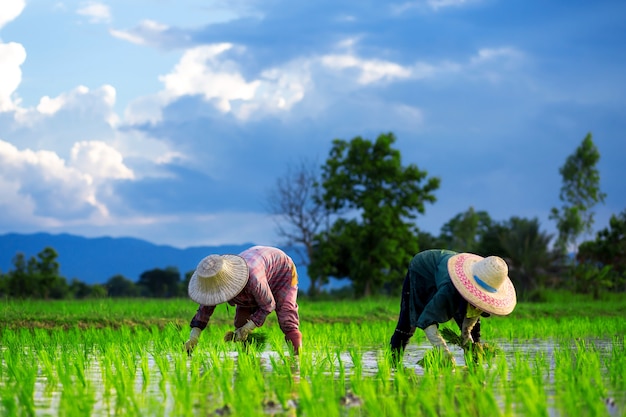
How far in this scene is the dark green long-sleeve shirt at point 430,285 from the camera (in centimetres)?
534

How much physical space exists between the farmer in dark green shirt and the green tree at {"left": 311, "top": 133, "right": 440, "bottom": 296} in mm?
23653

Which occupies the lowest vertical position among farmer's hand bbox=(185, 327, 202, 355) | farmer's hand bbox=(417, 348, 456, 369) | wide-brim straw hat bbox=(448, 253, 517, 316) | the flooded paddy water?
the flooded paddy water

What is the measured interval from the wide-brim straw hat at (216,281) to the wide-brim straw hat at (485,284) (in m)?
1.55

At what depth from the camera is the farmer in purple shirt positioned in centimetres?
579

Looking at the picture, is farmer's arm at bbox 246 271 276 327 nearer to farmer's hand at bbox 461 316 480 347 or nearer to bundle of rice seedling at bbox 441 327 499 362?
bundle of rice seedling at bbox 441 327 499 362

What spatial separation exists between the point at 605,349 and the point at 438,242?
3483 centimetres

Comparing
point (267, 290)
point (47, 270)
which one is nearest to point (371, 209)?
point (47, 270)

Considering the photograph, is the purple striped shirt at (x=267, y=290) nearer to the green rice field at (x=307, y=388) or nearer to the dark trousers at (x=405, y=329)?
the green rice field at (x=307, y=388)

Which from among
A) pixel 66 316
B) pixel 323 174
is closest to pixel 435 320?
pixel 66 316

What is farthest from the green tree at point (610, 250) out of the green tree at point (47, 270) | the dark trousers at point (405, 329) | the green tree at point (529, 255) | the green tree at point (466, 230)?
the dark trousers at point (405, 329)

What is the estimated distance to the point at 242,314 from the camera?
6605 millimetres

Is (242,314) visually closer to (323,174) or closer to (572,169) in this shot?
(323,174)

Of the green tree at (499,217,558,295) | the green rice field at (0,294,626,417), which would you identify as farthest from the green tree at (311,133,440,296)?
the green rice field at (0,294,626,417)

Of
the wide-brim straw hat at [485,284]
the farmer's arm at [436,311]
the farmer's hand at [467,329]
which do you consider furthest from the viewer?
the farmer's hand at [467,329]
